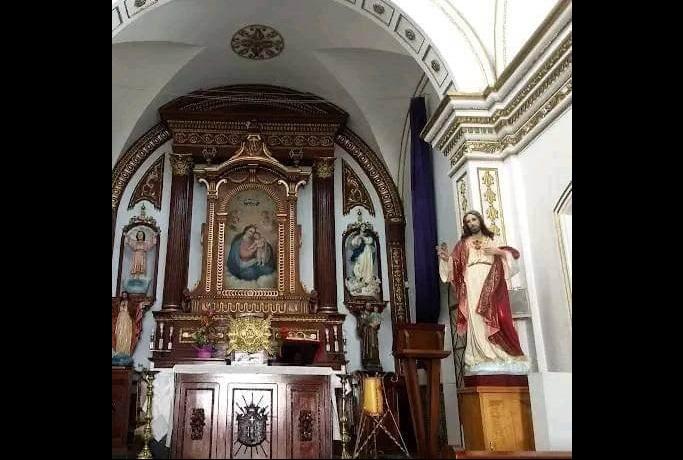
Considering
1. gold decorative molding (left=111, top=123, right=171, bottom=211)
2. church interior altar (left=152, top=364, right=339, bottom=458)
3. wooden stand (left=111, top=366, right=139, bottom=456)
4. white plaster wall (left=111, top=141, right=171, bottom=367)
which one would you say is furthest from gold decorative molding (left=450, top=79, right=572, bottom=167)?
gold decorative molding (left=111, top=123, right=171, bottom=211)

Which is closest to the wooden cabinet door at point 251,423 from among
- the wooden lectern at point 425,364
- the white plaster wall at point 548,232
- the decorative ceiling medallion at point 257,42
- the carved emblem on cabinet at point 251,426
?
the carved emblem on cabinet at point 251,426

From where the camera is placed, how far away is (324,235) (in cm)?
927

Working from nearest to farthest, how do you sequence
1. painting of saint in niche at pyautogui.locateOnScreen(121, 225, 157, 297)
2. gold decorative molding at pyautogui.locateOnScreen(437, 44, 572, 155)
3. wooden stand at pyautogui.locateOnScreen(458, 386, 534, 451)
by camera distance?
1. wooden stand at pyautogui.locateOnScreen(458, 386, 534, 451)
2. gold decorative molding at pyautogui.locateOnScreen(437, 44, 572, 155)
3. painting of saint in niche at pyautogui.locateOnScreen(121, 225, 157, 297)

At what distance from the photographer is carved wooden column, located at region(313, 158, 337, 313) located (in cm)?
887

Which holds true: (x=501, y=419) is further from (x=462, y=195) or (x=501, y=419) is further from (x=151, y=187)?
(x=151, y=187)

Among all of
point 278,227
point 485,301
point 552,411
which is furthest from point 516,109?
point 278,227

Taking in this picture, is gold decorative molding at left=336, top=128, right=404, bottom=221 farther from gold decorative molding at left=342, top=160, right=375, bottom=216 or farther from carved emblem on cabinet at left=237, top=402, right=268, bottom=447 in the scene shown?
carved emblem on cabinet at left=237, top=402, right=268, bottom=447

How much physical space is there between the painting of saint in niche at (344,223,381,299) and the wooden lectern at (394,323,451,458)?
2.91 meters

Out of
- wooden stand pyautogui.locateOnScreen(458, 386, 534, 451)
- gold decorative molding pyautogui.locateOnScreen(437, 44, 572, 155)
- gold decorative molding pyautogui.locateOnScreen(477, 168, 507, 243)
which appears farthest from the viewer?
gold decorative molding pyautogui.locateOnScreen(477, 168, 507, 243)

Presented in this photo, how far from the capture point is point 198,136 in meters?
9.59

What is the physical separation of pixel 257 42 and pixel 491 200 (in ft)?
15.1

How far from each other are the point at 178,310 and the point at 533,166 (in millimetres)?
5293

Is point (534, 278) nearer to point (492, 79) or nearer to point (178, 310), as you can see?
point (492, 79)
